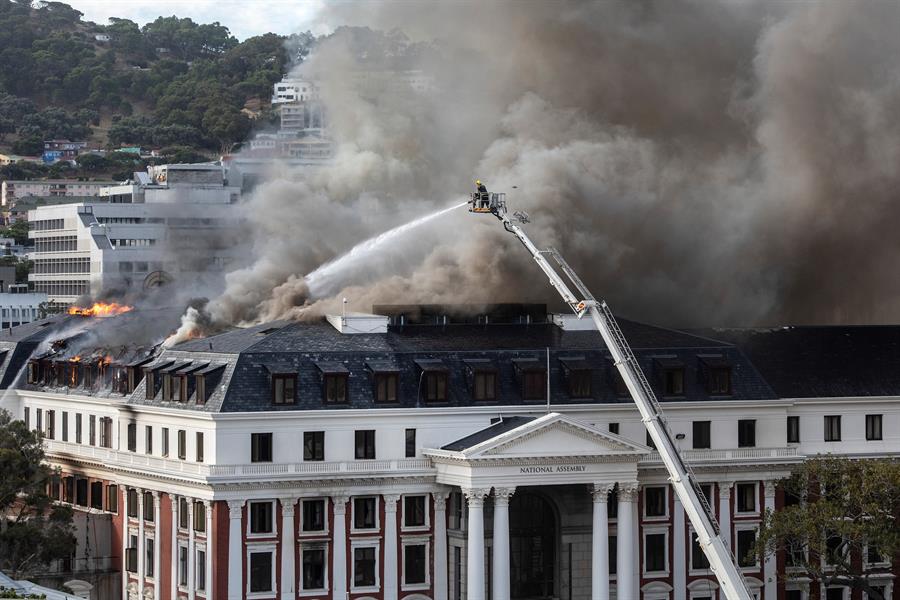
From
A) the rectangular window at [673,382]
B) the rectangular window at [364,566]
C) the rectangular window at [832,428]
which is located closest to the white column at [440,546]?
the rectangular window at [364,566]

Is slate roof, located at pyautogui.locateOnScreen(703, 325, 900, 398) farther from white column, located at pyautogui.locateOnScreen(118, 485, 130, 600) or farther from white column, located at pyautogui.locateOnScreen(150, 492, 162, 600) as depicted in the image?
white column, located at pyautogui.locateOnScreen(118, 485, 130, 600)

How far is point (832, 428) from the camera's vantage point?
115m

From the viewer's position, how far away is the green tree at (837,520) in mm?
104250

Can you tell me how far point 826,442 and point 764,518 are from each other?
7.61 m

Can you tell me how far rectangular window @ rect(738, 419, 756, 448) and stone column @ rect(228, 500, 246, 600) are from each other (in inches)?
981

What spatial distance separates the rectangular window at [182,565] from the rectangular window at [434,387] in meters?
12.8

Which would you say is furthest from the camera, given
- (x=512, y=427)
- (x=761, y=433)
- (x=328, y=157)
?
(x=328, y=157)

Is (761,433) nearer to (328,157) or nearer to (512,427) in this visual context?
(512,427)

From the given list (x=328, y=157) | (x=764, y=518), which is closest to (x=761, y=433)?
(x=764, y=518)

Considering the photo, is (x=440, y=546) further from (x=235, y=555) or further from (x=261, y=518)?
(x=235, y=555)

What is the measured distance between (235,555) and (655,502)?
20.5 meters

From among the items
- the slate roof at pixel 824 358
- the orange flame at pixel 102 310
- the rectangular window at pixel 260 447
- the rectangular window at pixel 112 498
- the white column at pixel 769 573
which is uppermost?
the orange flame at pixel 102 310

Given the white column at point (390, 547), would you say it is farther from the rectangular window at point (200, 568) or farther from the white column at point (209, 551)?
the rectangular window at point (200, 568)

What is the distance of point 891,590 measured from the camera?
11275 centimetres
